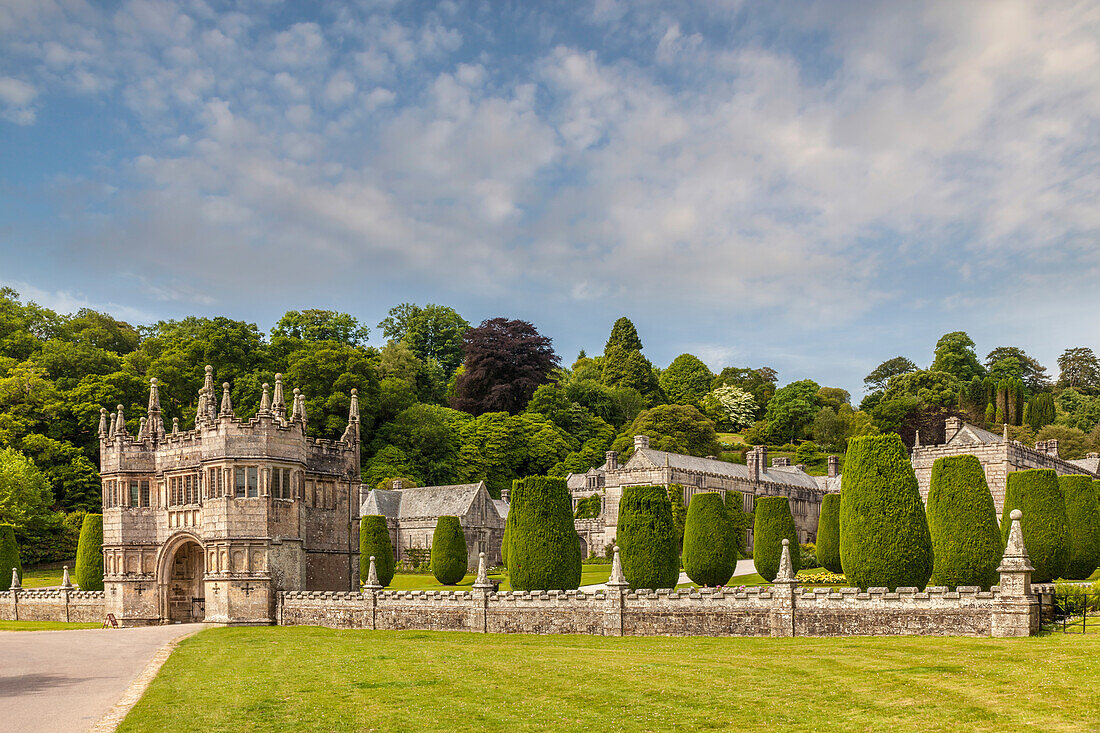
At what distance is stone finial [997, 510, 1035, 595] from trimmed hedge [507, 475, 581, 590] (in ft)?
53.8

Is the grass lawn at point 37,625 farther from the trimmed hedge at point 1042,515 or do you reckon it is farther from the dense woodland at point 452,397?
the trimmed hedge at point 1042,515

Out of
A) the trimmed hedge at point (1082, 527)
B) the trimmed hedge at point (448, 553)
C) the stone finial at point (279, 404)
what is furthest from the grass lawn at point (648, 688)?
the trimmed hedge at point (448, 553)

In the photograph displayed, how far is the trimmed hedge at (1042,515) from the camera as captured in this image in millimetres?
40938

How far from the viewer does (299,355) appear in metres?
87.4

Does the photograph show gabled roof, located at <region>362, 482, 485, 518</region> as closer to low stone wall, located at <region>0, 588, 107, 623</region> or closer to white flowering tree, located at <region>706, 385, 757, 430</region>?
low stone wall, located at <region>0, 588, 107, 623</region>

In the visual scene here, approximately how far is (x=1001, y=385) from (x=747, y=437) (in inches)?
1208

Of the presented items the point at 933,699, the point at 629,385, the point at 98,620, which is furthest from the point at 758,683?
the point at 629,385

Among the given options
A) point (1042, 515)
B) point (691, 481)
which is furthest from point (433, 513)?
point (1042, 515)

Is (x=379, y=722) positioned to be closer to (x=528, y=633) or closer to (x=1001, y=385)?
(x=528, y=633)

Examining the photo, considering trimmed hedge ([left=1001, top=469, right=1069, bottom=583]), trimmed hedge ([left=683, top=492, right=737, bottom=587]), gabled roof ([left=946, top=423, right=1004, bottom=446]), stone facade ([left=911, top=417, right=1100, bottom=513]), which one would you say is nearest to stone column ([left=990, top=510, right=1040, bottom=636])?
trimmed hedge ([left=1001, top=469, right=1069, bottom=583])

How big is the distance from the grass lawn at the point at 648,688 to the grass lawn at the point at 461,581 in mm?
27116

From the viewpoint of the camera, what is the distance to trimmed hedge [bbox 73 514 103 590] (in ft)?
170

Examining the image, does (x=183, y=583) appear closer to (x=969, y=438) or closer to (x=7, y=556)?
(x=7, y=556)

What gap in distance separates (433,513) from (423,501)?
6.18 ft
